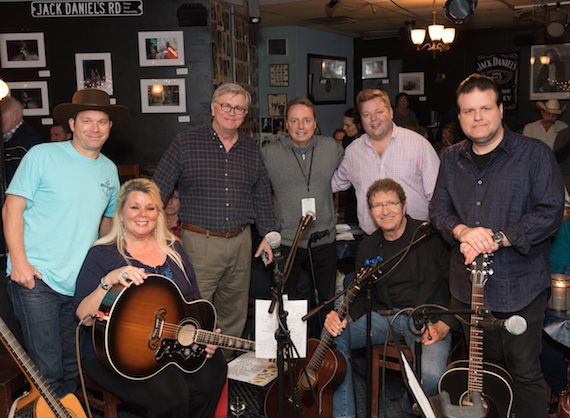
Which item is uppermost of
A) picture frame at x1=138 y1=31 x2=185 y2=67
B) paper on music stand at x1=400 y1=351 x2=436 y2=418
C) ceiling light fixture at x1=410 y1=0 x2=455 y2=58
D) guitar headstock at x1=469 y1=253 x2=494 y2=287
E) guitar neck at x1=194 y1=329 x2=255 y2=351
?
ceiling light fixture at x1=410 y1=0 x2=455 y2=58

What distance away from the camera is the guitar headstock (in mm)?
2316

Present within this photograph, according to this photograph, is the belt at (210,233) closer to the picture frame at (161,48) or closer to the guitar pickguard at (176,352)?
the guitar pickguard at (176,352)

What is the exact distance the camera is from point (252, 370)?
3312 mm

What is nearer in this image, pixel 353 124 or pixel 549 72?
pixel 353 124

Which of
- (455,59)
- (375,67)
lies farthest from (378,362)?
(375,67)

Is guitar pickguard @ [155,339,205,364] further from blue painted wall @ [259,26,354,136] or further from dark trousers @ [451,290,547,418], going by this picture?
blue painted wall @ [259,26,354,136]

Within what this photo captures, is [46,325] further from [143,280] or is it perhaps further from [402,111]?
[402,111]

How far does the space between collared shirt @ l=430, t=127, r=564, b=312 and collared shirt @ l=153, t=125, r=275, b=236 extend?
1.35m

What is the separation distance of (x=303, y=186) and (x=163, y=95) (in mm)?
3365

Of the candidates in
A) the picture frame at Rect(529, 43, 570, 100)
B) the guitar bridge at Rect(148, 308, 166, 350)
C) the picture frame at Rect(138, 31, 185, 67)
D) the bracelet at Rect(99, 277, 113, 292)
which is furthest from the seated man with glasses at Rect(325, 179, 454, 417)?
the picture frame at Rect(529, 43, 570, 100)

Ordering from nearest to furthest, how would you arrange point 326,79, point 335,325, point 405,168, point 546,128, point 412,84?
point 335,325, point 405,168, point 546,128, point 326,79, point 412,84

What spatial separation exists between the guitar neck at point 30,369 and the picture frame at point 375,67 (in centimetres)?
993

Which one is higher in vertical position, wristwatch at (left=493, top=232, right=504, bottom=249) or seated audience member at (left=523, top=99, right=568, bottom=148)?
seated audience member at (left=523, top=99, right=568, bottom=148)

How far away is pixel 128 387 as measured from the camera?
255cm
